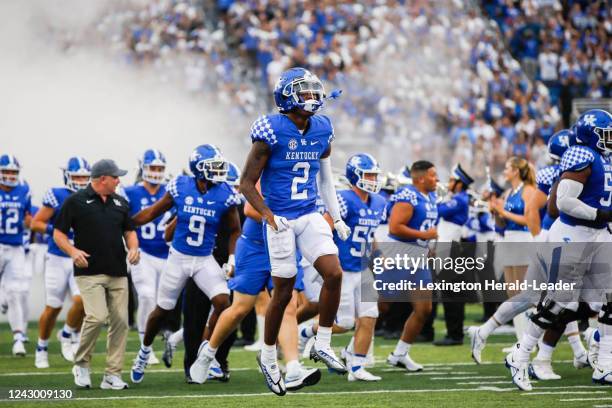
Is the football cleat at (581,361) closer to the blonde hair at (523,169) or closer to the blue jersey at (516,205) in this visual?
the blue jersey at (516,205)

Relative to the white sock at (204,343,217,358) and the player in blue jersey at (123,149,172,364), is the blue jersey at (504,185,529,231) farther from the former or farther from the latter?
the white sock at (204,343,217,358)

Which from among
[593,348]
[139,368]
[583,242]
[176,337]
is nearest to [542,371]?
[593,348]

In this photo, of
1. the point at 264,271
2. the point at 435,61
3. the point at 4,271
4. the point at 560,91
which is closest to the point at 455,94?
the point at 435,61

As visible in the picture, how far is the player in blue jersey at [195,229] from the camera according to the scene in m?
8.59

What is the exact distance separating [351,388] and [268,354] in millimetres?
1617

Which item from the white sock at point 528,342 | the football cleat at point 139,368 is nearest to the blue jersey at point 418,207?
the white sock at point 528,342

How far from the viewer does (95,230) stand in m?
8.40

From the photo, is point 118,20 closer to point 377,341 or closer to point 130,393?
point 377,341

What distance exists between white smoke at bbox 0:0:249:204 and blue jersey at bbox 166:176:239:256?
894 cm

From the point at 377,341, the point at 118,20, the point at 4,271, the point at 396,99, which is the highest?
the point at 118,20

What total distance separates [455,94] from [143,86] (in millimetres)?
5443

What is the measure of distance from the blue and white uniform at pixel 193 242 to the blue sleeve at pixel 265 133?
6.73ft

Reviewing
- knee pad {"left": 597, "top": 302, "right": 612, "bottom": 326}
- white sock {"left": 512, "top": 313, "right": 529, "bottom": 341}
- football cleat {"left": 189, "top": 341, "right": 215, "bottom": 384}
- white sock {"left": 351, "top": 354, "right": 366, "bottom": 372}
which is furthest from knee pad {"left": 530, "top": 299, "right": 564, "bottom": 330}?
white sock {"left": 512, "top": 313, "right": 529, "bottom": 341}

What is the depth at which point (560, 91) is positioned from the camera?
21.0 meters
